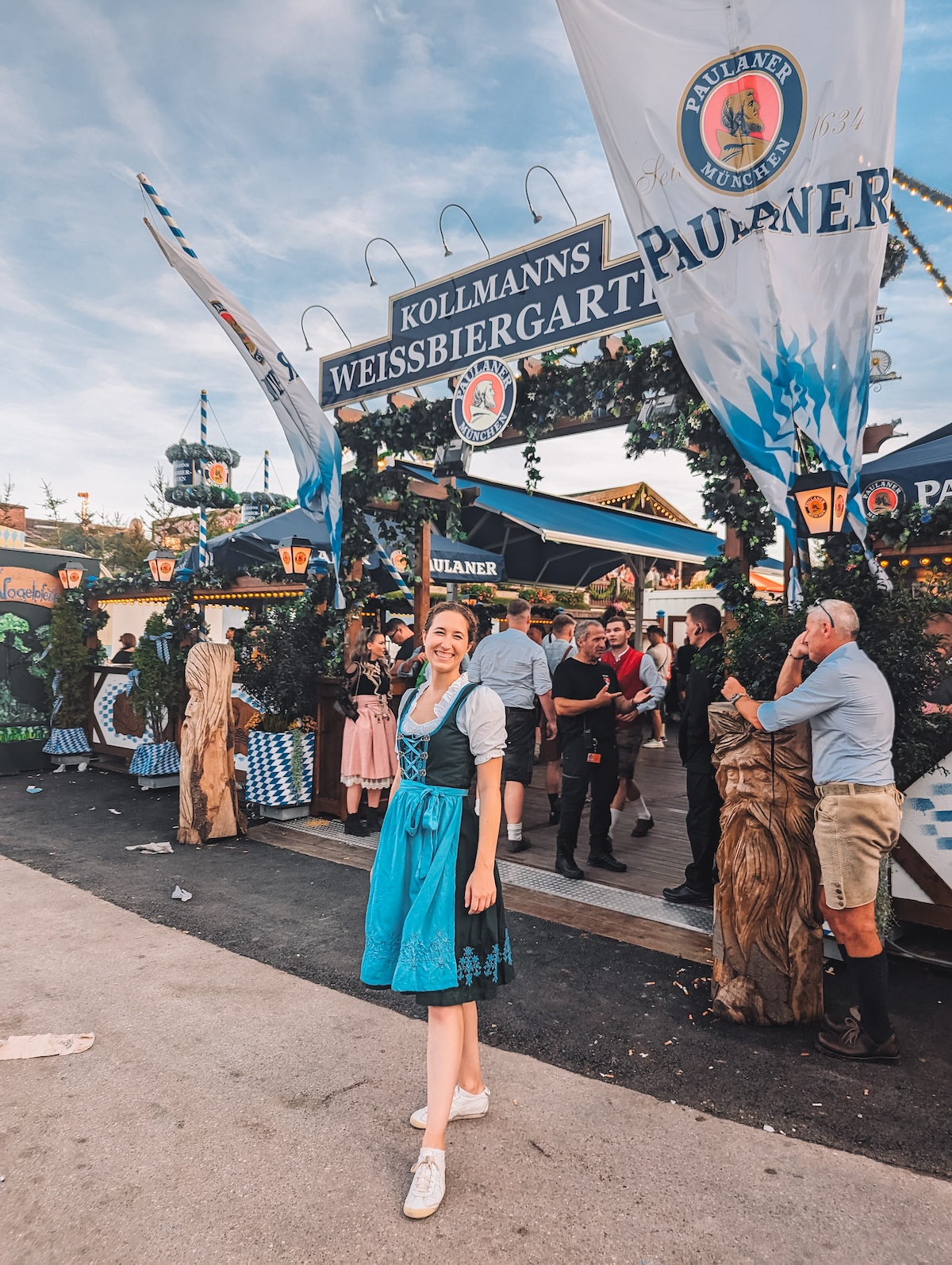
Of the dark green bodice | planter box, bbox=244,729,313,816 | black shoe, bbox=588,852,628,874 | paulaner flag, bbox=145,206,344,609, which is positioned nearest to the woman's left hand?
the dark green bodice

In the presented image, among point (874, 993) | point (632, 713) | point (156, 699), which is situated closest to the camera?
point (874, 993)

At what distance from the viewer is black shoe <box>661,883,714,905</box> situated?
4.81 meters

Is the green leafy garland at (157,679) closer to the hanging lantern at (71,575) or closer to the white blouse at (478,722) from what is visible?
the hanging lantern at (71,575)

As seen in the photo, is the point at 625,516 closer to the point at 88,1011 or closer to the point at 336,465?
the point at 336,465

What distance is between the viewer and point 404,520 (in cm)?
848

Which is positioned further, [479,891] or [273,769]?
[273,769]

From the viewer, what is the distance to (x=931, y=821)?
Answer: 404cm

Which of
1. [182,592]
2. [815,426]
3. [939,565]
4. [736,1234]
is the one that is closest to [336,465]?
[182,592]

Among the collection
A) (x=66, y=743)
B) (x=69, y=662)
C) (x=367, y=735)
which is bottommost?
(x=66, y=743)

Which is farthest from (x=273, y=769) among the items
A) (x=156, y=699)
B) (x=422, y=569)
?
(x=422, y=569)

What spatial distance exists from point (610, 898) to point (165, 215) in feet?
22.7

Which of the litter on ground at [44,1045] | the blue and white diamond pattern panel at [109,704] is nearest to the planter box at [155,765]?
the blue and white diamond pattern panel at [109,704]

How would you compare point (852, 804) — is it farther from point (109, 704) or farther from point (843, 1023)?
point (109, 704)

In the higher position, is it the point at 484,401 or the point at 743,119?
the point at 743,119
